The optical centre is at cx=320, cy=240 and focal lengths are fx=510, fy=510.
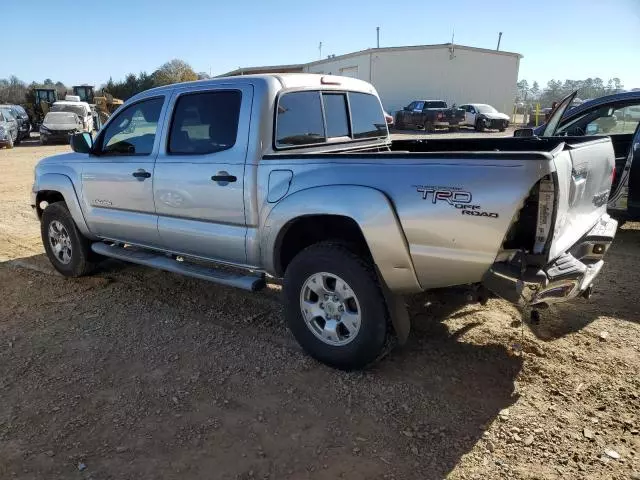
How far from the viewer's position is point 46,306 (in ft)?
15.9

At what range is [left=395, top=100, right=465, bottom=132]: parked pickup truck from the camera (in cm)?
2702

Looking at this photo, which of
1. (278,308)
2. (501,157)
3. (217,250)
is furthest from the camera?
(278,308)

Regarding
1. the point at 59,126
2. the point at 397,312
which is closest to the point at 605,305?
the point at 397,312

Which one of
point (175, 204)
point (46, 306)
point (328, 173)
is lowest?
point (46, 306)

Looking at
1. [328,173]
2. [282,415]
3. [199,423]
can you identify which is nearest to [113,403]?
[199,423]

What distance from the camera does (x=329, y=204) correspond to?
3.28 meters

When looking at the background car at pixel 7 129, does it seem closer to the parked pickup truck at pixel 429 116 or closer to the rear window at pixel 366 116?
the parked pickup truck at pixel 429 116

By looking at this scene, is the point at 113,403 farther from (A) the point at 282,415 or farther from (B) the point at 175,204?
(B) the point at 175,204

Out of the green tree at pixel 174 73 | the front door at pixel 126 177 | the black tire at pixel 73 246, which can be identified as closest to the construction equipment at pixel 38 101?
the green tree at pixel 174 73

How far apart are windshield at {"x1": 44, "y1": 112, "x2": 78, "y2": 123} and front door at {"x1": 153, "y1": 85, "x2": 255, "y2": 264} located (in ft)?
74.3

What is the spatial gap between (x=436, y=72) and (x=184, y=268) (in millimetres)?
34142

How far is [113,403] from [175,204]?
1.70 meters

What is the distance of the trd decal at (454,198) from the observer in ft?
9.08

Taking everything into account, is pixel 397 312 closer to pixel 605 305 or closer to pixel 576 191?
pixel 576 191
